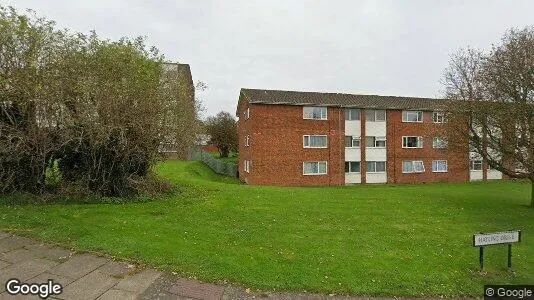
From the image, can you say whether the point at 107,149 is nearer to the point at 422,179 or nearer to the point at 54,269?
the point at 54,269

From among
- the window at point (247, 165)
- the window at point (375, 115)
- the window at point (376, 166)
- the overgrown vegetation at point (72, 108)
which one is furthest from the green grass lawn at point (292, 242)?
the window at point (375, 115)

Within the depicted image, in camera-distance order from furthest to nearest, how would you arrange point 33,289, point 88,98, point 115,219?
point 88,98
point 115,219
point 33,289

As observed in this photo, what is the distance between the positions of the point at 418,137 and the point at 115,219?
93.6 ft

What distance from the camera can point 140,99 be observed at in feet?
32.7

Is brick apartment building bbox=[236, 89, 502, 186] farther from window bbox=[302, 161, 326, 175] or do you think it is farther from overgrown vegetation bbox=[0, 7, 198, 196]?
overgrown vegetation bbox=[0, 7, 198, 196]

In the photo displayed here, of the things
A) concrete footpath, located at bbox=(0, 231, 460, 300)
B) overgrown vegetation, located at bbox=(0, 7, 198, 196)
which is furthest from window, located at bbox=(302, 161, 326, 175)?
concrete footpath, located at bbox=(0, 231, 460, 300)

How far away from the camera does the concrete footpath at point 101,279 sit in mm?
4707

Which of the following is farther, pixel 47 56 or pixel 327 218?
pixel 327 218

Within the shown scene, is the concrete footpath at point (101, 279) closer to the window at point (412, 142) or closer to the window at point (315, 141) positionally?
the window at point (315, 141)

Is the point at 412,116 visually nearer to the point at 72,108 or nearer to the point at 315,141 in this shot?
the point at 315,141

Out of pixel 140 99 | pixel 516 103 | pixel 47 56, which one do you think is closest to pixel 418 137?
pixel 516 103

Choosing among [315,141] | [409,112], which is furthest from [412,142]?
[315,141]

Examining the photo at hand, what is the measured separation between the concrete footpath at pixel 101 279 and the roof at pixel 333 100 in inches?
818

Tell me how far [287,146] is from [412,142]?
41.0 ft
